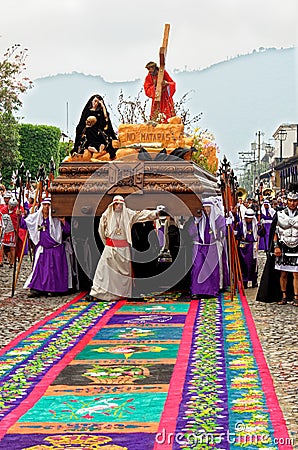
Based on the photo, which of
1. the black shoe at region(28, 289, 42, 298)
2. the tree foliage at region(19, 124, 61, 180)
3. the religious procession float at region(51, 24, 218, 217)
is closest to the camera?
the religious procession float at region(51, 24, 218, 217)

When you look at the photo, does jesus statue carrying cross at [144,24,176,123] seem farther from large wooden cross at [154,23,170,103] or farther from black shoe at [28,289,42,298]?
black shoe at [28,289,42,298]

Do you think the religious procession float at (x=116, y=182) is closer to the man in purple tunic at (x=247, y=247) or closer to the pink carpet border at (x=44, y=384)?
the man in purple tunic at (x=247, y=247)

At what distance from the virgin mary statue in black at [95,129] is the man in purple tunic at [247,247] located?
8.47 feet

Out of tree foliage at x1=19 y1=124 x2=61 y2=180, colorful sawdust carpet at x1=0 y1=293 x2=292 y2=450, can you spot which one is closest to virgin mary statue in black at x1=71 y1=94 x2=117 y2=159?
colorful sawdust carpet at x1=0 y1=293 x2=292 y2=450

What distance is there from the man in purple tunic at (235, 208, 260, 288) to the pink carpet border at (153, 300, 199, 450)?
4818mm

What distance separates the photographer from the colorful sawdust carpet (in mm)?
5789

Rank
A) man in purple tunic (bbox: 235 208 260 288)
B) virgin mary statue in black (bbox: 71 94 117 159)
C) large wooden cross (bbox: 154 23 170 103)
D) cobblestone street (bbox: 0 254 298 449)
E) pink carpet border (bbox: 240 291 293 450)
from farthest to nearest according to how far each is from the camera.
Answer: large wooden cross (bbox: 154 23 170 103) < man in purple tunic (bbox: 235 208 260 288) < virgin mary statue in black (bbox: 71 94 117 159) < cobblestone street (bbox: 0 254 298 449) < pink carpet border (bbox: 240 291 293 450)

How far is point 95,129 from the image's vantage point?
46.9 feet

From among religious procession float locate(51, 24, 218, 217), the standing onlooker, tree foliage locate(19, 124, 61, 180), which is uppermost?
tree foliage locate(19, 124, 61, 180)

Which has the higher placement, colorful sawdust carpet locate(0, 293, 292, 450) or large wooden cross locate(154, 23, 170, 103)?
large wooden cross locate(154, 23, 170, 103)

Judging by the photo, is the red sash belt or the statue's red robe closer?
the red sash belt

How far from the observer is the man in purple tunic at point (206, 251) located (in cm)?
1294

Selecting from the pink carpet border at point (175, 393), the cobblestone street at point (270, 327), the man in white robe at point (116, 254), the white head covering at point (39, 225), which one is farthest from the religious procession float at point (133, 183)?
the pink carpet border at point (175, 393)

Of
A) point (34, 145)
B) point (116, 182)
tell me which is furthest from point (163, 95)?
point (34, 145)
